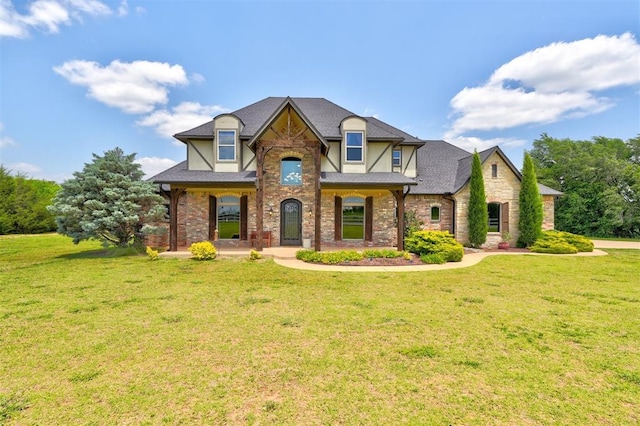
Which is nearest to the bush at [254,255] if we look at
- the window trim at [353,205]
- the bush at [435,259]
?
the window trim at [353,205]

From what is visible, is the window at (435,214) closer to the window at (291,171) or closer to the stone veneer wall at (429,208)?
the stone veneer wall at (429,208)

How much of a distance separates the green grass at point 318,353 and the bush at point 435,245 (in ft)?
13.5

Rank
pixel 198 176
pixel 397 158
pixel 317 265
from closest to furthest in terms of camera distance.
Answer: pixel 317 265
pixel 198 176
pixel 397 158

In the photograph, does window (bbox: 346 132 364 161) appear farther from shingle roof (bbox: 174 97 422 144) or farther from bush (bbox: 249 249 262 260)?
bush (bbox: 249 249 262 260)

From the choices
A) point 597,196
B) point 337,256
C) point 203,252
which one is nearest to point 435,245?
point 337,256

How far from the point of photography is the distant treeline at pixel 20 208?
1077 inches

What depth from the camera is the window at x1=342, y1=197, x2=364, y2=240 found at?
17172 mm

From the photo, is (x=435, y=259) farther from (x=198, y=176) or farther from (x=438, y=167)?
(x=198, y=176)

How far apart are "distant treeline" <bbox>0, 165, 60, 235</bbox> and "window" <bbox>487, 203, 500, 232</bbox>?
3662cm

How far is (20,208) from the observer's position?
2819cm

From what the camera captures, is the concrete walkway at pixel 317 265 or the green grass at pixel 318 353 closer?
the green grass at pixel 318 353

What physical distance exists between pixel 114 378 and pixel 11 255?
16.6 meters

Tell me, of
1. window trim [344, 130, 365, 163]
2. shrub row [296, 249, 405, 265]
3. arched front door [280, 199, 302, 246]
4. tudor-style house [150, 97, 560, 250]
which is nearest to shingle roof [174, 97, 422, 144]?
tudor-style house [150, 97, 560, 250]

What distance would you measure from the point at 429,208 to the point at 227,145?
42.4 ft
